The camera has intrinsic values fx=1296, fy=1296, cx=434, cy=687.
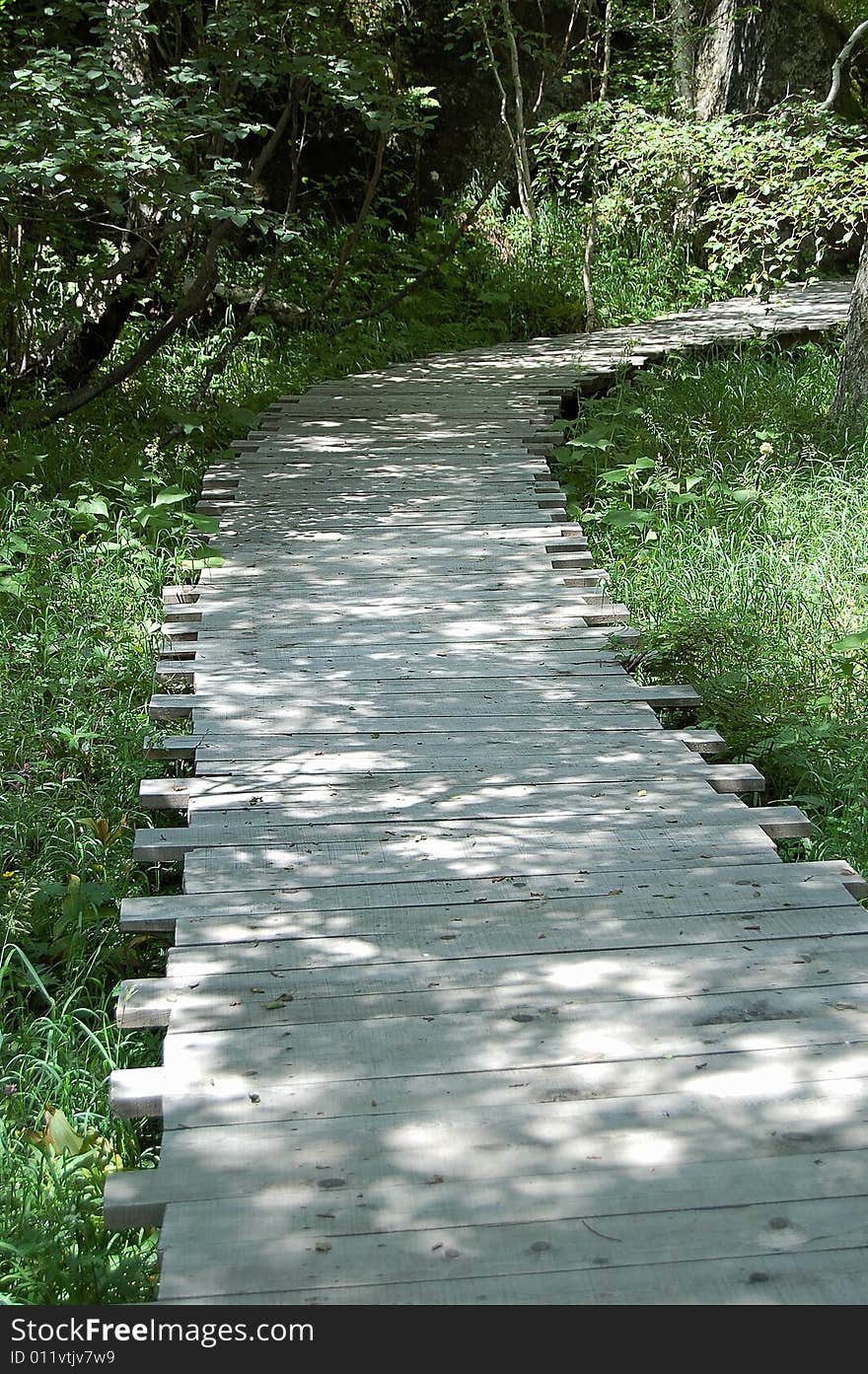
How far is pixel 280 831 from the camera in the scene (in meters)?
→ 3.68

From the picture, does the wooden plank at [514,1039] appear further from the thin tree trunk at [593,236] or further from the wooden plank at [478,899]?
the thin tree trunk at [593,236]

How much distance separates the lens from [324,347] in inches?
440

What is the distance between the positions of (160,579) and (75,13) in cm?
385

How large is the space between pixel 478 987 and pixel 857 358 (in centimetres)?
626

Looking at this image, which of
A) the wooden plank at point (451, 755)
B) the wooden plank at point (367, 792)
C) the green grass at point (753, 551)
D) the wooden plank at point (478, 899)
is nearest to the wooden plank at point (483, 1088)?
the wooden plank at point (478, 899)

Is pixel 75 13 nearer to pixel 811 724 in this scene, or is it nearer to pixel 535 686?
pixel 535 686

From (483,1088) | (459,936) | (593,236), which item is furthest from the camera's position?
(593,236)

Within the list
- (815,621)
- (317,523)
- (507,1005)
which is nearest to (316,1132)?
(507,1005)

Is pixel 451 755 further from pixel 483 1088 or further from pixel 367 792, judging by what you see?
pixel 483 1088

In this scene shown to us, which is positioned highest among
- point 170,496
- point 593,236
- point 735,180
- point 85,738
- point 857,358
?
point 735,180

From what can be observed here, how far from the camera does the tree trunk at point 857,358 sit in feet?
25.9

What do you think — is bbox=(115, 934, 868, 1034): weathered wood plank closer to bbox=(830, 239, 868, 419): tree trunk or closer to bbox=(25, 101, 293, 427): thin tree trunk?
bbox=(830, 239, 868, 419): tree trunk

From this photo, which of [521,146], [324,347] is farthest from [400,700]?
[521,146]

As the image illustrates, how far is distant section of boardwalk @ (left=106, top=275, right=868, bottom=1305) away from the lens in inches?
84.9
